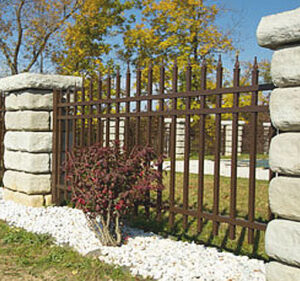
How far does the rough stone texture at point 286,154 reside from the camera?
2.43 meters

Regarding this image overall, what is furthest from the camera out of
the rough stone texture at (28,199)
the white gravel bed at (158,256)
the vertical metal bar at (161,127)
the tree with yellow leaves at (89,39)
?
the tree with yellow leaves at (89,39)

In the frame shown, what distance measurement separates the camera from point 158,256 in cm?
350

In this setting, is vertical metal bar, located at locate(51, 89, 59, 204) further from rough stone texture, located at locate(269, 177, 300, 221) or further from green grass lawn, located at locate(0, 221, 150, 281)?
rough stone texture, located at locate(269, 177, 300, 221)

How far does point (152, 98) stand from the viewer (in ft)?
13.4

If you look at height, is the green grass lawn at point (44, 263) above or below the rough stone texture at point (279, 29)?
below

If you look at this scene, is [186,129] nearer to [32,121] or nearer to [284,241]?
[284,241]

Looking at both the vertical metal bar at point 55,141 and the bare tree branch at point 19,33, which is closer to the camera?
the vertical metal bar at point 55,141

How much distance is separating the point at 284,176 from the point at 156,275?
4.59 ft

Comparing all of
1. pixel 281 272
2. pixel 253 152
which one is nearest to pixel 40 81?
pixel 253 152

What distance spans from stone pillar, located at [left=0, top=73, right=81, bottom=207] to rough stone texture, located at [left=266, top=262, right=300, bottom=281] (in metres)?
3.93

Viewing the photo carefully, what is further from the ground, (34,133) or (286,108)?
(286,108)

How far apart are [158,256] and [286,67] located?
208 cm

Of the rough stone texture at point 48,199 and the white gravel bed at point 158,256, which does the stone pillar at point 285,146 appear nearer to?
the white gravel bed at point 158,256

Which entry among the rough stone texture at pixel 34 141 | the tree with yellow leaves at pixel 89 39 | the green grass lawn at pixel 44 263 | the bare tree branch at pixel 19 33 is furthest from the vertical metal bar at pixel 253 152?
the bare tree branch at pixel 19 33
